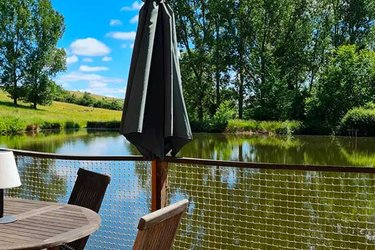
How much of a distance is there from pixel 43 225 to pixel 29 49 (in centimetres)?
3295

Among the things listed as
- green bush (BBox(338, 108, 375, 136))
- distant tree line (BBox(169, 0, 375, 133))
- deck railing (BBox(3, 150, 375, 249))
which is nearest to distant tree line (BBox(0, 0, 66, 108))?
distant tree line (BBox(169, 0, 375, 133))

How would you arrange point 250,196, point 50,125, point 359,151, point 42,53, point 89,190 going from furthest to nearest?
point 42,53
point 50,125
point 359,151
point 250,196
point 89,190

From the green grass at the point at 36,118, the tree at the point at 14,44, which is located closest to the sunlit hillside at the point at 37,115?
the green grass at the point at 36,118

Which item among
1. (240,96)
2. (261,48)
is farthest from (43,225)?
(261,48)

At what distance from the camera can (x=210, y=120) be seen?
2511 cm

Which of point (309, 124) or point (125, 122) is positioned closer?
point (125, 122)

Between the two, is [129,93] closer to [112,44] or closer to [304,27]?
[304,27]

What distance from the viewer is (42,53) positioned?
3250 cm

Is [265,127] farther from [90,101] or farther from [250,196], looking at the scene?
[90,101]

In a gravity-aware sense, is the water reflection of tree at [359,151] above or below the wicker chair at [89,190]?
below

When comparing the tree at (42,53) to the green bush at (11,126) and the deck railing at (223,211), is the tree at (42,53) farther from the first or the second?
the deck railing at (223,211)

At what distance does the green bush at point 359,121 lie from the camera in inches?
795

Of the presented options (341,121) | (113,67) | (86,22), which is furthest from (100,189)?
(113,67)

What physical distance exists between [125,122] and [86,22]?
3589 centimetres
